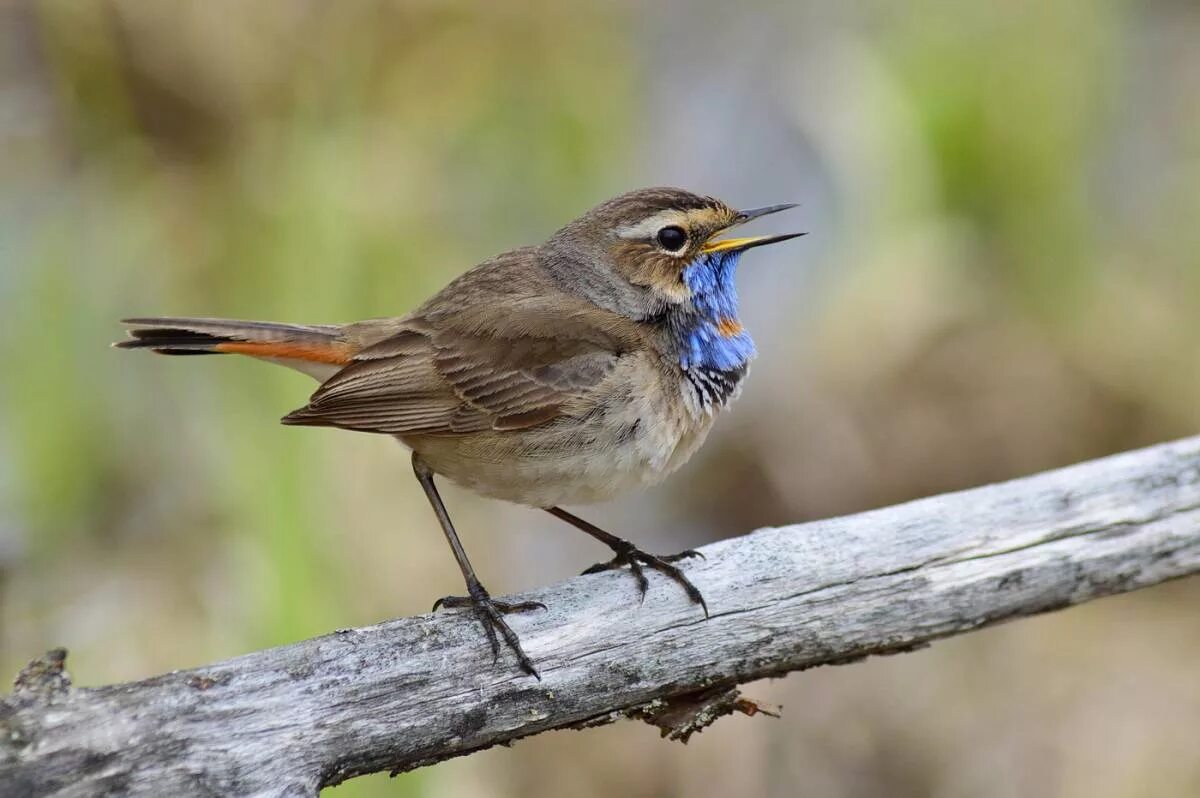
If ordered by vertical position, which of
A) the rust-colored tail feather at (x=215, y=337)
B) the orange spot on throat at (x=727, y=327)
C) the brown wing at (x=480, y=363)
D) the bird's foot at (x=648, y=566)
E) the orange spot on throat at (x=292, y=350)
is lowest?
the bird's foot at (x=648, y=566)

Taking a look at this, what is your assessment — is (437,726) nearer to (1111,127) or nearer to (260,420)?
(260,420)

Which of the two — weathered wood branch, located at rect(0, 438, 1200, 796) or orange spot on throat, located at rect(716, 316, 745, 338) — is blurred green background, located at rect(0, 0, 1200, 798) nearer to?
weathered wood branch, located at rect(0, 438, 1200, 796)

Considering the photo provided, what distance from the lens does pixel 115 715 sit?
8.18 feet

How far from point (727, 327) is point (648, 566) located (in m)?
0.80

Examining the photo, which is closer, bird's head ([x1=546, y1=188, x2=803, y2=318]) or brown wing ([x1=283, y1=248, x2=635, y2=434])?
brown wing ([x1=283, y1=248, x2=635, y2=434])

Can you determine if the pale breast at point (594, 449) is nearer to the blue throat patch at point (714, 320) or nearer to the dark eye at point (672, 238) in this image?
the blue throat patch at point (714, 320)

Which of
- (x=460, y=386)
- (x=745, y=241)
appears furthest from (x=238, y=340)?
(x=745, y=241)

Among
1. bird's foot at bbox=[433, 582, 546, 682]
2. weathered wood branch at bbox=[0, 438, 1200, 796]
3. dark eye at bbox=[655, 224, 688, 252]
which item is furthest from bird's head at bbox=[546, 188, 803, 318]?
bird's foot at bbox=[433, 582, 546, 682]

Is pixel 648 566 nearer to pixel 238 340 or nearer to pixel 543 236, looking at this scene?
pixel 238 340

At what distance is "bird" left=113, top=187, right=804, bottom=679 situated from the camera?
3518 mm

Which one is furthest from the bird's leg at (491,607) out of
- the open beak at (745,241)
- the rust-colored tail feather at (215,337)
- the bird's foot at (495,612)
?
the open beak at (745,241)

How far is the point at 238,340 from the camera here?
3.61 metres

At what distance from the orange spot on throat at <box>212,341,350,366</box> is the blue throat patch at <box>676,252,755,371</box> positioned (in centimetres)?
100

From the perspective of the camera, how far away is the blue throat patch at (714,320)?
12.4 ft
